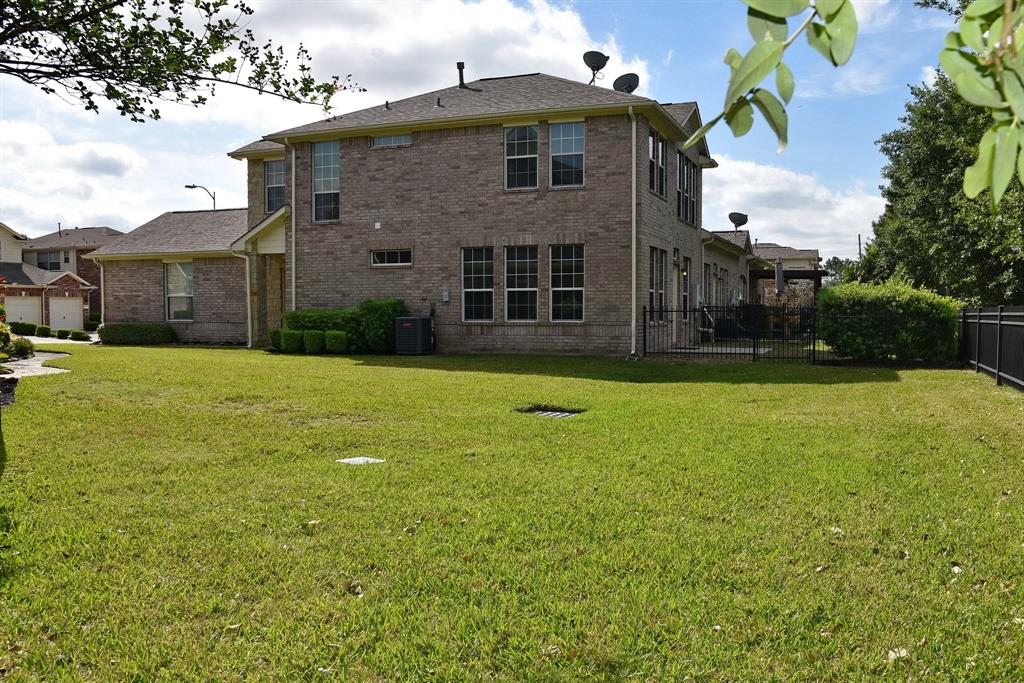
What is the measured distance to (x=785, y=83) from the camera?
3.91ft

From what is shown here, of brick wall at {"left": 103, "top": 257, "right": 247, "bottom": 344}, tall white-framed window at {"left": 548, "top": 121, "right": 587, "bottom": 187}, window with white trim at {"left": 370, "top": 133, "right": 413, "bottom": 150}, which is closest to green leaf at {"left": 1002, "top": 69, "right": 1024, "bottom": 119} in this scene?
tall white-framed window at {"left": 548, "top": 121, "right": 587, "bottom": 187}

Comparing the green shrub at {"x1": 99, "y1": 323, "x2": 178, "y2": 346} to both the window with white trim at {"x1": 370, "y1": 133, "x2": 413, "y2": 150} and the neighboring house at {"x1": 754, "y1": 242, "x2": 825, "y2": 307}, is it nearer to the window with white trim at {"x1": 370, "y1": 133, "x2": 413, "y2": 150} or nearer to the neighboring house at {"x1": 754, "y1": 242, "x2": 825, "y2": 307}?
the window with white trim at {"x1": 370, "y1": 133, "x2": 413, "y2": 150}

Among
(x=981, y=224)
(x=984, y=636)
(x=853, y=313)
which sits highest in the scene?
(x=981, y=224)

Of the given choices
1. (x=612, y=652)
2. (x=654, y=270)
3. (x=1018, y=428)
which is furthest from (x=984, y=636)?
(x=654, y=270)

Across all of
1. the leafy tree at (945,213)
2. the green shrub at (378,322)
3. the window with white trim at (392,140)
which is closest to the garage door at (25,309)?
the window with white trim at (392,140)

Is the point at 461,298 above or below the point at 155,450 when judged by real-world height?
above

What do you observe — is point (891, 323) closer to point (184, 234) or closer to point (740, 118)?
point (740, 118)

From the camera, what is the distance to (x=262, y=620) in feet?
11.4

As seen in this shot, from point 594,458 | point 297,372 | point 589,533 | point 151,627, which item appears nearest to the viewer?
point 151,627

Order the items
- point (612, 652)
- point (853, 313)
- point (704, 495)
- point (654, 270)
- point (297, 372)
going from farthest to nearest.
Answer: point (654, 270), point (853, 313), point (297, 372), point (704, 495), point (612, 652)

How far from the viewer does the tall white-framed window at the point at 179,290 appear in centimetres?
2600

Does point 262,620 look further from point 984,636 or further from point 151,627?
point 984,636

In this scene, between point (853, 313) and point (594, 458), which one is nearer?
point (594, 458)

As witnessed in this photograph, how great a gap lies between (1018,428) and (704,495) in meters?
4.82
